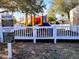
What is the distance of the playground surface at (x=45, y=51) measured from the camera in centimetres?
1133

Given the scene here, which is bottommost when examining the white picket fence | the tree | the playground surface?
the playground surface

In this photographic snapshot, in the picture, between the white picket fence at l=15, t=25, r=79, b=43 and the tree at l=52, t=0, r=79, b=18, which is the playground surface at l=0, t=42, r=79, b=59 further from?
the tree at l=52, t=0, r=79, b=18

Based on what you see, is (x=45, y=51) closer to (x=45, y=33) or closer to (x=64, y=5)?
(x=45, y=33)

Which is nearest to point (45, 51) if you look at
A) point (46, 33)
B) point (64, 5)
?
point (46, 33)

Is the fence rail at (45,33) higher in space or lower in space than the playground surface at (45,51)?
higher

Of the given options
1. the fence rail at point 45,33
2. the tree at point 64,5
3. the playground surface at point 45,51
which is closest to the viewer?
the playground surface at point 45,51

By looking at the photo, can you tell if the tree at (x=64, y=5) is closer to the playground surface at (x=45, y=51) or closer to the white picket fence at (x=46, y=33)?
the white picket fence at (x=46, y=33)

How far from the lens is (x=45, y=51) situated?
39.4 ft

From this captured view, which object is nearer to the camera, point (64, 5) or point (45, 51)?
point (45, 51)

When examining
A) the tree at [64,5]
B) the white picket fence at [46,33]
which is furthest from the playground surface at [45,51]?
the tree at [64,5]

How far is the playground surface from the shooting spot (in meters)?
11.3

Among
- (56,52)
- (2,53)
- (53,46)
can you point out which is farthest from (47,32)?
(2,53)

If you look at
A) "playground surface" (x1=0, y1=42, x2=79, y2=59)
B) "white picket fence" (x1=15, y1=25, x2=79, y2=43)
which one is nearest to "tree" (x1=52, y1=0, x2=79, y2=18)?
"white picket fence" (x1=15, y1=25, x2=79, y2=43)

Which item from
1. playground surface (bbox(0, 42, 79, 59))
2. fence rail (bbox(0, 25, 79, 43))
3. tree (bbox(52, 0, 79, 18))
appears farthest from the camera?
tree (bbox(52, 0, 79, 18))
